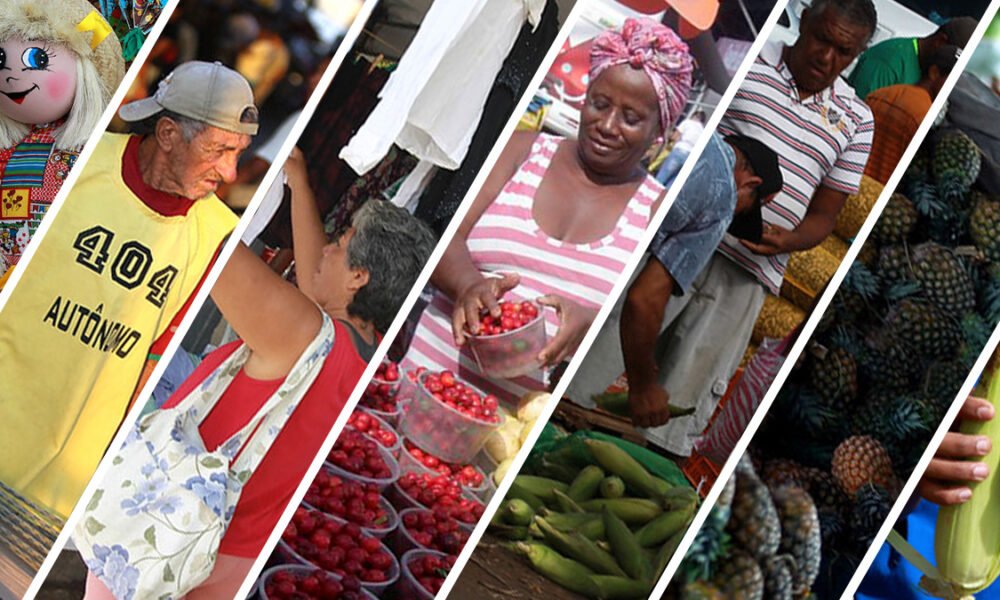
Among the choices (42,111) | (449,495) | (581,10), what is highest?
(581,10)

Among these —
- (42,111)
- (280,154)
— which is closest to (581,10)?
(280,154)

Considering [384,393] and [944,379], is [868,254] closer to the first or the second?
[944,379]

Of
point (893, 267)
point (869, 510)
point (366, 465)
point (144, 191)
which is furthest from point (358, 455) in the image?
point (893, 267)

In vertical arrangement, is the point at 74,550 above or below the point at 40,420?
below

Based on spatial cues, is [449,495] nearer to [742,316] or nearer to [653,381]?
[653,381]

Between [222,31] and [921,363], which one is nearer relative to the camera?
[222,31]

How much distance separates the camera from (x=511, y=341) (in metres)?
2.61

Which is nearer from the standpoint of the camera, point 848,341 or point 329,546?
point 329,546

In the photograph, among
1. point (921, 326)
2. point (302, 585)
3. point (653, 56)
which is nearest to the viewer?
point (653, 56)

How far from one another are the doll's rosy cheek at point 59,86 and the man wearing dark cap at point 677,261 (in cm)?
132

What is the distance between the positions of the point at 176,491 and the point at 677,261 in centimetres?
118

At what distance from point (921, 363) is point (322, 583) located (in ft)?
4.74

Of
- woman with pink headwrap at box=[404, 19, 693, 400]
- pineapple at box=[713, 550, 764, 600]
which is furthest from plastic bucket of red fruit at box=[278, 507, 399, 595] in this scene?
pineapple at box=[713, 550, 764, 600]

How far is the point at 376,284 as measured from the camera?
2.63 m
